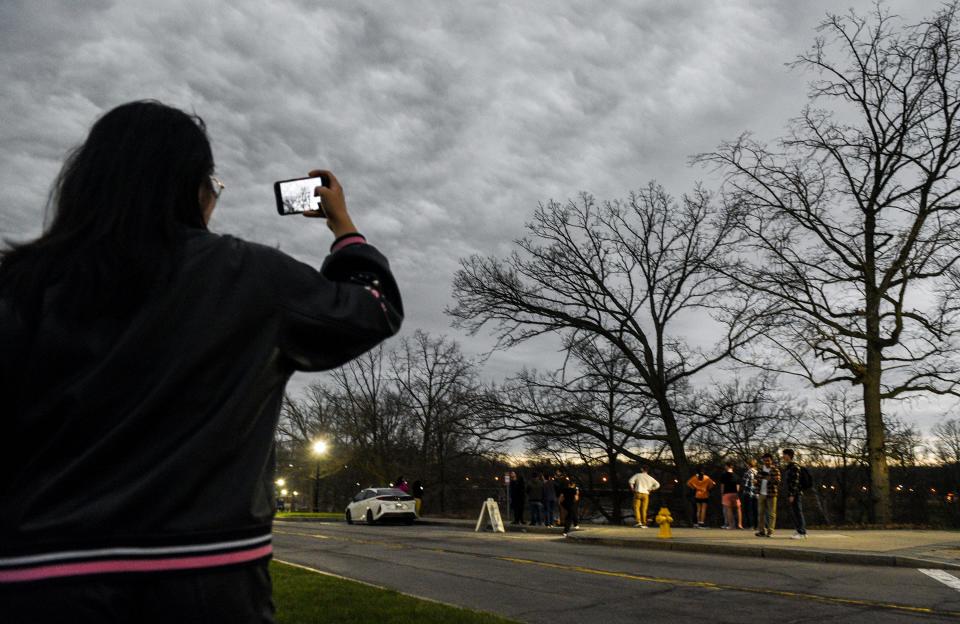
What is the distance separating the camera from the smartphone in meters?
2.29

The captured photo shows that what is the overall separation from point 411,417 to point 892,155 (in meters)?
37.7

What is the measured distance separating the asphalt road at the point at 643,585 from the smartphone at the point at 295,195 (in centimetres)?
579

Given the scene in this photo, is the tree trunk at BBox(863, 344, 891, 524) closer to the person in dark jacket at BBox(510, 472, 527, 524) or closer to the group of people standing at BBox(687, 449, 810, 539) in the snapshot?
the group of people standing at BBox(687, 449, 810, 539)

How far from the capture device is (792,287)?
22.8 meters

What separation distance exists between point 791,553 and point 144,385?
13.8 meters

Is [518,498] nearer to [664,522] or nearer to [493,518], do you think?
[493,518]

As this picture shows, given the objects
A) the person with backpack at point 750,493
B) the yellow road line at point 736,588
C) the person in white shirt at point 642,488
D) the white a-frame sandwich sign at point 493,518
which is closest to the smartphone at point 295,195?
the yellow road line at point 736,588

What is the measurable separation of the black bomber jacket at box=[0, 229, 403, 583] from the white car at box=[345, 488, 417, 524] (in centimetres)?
2876

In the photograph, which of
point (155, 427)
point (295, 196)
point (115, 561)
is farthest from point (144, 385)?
point (295, 196)

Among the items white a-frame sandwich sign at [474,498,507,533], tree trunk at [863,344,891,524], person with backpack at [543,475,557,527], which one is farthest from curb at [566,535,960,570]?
tree trunk at [863,344,891,524]

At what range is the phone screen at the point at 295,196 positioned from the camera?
229 cm

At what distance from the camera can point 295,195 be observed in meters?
2.36

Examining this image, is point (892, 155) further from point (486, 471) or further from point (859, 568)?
point (486, 471)

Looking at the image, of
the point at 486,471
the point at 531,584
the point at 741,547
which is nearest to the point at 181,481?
the point at 531,584
